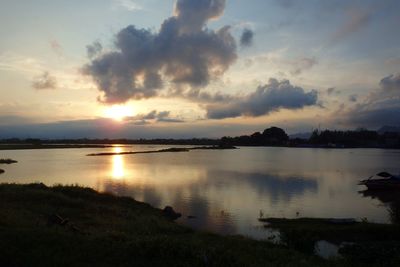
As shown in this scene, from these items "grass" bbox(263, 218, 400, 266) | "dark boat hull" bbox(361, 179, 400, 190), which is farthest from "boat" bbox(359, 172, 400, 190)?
"grass" bbox(263, 218, 400, 266)

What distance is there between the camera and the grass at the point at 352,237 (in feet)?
57.8

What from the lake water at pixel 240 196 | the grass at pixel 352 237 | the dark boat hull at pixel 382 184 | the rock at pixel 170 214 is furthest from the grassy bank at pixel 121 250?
the dark boat hull at pixel 382 184

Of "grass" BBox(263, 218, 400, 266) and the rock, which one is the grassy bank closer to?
"grass" BBox(263, 218, 400, 266)

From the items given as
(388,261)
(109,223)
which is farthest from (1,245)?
(388,261)

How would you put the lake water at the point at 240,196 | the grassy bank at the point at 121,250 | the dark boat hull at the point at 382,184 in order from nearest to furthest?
the grassy bank at the point at 121,250, the lake water at the point at 240,196, the dark boat hull at the point at 382,184

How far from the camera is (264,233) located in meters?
27.0

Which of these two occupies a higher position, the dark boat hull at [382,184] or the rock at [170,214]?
the dark boat hull at [382,184]

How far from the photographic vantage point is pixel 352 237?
84.7 ft

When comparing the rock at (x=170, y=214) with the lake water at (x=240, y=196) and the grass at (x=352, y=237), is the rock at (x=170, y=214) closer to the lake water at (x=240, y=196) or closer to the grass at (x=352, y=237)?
the lake water at (x=240, y=196)

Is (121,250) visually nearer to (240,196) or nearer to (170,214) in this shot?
(170,214)

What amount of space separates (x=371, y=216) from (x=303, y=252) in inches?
769

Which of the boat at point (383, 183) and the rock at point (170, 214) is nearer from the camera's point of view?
the rock at point (170, 214)

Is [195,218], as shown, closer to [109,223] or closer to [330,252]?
[109,223]

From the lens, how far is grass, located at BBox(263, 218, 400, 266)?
17.6 meters
